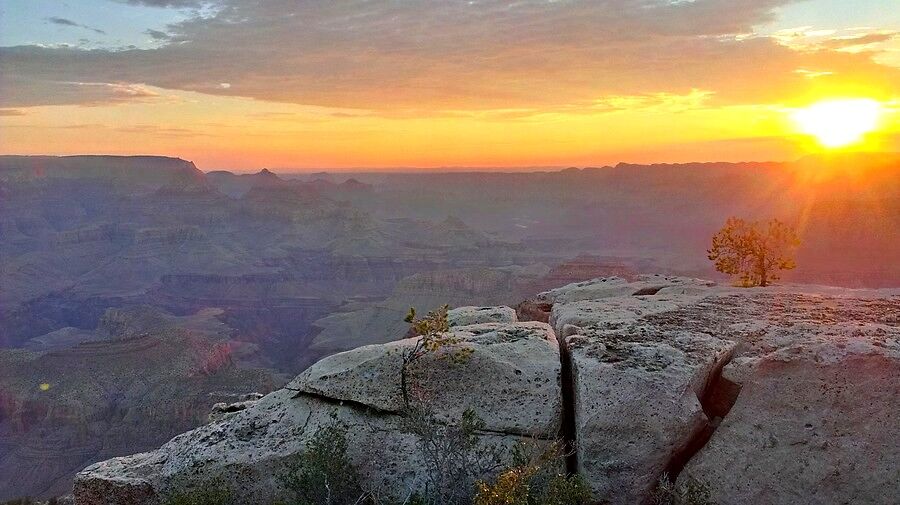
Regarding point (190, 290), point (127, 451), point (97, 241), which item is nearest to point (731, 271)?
point (127, 451)

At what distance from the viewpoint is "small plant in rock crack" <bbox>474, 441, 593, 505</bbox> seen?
6711 millimetres

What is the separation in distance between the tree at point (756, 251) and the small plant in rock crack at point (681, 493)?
27.2 ft

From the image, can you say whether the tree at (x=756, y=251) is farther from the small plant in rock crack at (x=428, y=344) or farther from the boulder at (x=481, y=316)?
the small plant in rock crack at (x=428, y=344)

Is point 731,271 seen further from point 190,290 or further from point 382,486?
point 190,290

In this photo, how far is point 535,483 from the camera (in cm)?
777

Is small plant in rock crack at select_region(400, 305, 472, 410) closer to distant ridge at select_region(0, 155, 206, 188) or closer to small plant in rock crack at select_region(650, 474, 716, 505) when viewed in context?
small plant in rock crack at select_region(650, 474, 716, 505)

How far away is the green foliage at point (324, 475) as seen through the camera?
27.1 feet

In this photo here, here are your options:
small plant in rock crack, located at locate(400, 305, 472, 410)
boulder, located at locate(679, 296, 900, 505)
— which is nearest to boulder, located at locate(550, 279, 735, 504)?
boulder, located at locate(679, 296, 900, 505)

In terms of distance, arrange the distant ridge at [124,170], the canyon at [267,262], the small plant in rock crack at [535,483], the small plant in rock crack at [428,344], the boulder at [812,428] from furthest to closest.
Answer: the distant ridge at [124,170] < the canyon at [267,262] < the small plant in rock crack at [428,344] < the boulder at [812,428] < the small plant in rock crack at [535,483]

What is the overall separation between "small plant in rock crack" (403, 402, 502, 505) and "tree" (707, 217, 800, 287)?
9489 millimetres

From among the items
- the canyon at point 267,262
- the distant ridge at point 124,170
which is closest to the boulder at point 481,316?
the canyon at point 267,262

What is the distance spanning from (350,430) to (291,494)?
3.72ft

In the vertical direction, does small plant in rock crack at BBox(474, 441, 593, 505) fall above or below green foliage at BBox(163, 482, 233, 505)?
above

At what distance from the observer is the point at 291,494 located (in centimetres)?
871
